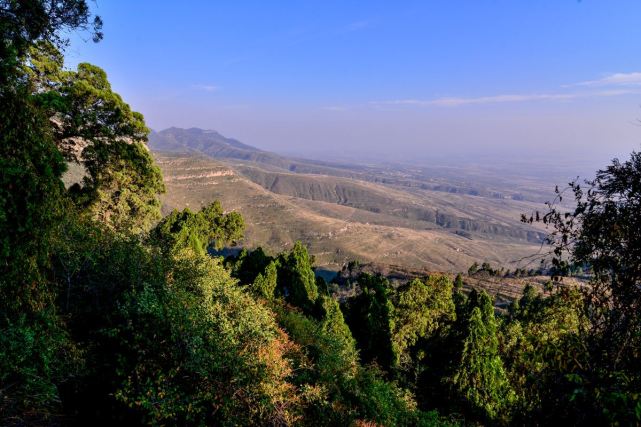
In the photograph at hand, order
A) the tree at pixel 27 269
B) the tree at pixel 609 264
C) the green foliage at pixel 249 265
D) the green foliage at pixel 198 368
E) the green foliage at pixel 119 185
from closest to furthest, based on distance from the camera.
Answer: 1. the tree at pixel 609 264
2. the tree at pixel 27 269
3. the green foliage at pixel 198 368
4. the green foliage at pixel 119 185
5. the green foliage at pixel 249 265

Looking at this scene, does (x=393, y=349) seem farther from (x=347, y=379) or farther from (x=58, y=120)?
(x=58, y=120)

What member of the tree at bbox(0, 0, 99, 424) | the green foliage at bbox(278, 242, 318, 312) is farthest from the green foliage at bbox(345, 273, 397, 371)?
the tree at bbox(0, 0, 99, 424)

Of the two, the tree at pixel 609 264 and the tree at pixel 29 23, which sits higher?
the tree at pixel 29 23

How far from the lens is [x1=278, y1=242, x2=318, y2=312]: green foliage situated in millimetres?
36406

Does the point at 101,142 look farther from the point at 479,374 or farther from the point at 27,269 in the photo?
the point at 479,374

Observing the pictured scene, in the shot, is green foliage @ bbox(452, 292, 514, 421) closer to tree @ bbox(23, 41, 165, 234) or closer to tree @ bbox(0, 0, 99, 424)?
tree @ bbox(23, 41, 165, 234)

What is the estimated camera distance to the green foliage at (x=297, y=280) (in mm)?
36406

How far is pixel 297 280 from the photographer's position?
3769 centimetres

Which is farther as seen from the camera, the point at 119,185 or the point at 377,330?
the point at 377,330

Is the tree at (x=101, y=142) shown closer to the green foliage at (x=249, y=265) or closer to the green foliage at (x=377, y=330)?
the green foliage at (x=249, y=265)

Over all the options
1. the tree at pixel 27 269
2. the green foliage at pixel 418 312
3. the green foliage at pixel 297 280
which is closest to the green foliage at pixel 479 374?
the green foliage at pixel 418 312

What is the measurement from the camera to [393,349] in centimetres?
2969

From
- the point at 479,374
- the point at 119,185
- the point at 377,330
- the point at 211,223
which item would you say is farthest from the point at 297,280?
the point at 119,185

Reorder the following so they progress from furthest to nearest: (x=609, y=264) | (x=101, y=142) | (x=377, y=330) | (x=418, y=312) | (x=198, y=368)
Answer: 1. (x=418, y=312)
2. (x=377, y=330)
3. (x=101, y=142)
4. (x=198, y=368)
5. (x=609, y=264)
